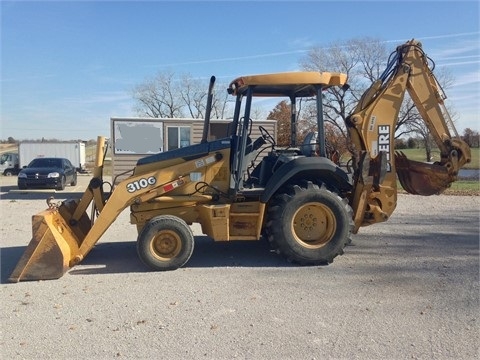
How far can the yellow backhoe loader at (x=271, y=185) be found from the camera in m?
6.42

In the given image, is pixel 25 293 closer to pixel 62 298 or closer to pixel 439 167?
pixel 62 298

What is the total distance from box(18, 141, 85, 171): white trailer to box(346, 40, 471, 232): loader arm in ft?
100

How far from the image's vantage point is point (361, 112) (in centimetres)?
709

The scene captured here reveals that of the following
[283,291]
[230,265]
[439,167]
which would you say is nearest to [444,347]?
[283,291]

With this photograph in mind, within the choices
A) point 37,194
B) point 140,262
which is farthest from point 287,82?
point 37,194

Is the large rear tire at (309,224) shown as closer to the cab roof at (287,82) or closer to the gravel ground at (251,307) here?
the gravel ground at (251,307)

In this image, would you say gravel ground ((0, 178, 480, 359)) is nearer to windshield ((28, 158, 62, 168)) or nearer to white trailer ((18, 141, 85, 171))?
windshield ((28, 158, 62, 168))

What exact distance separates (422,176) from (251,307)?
4009 millimetres

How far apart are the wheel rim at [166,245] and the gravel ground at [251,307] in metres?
0.29

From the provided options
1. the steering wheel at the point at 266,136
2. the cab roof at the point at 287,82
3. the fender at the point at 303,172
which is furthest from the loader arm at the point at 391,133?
the steering wheel at the point at 266,136

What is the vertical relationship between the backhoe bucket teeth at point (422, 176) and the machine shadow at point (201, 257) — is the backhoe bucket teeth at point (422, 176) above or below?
above

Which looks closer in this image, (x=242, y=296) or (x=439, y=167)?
(x=242, y=296)

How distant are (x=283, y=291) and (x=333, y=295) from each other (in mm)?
575

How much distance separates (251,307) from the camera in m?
4.95
